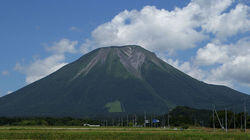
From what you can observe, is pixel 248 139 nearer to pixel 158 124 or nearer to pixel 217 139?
pixel 217 139

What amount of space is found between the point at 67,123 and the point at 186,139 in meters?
119

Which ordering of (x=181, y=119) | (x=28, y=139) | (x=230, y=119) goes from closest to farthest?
(x=28, y=139) < (x=230, y=119) < (x=181, y=119)

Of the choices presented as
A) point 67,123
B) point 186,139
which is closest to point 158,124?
point 67,123

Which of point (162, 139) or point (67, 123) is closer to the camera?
point (162, 139)

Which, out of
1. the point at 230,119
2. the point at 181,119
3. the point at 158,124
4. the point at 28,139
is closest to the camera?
the point at 28,139

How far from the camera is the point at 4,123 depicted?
172625 mm

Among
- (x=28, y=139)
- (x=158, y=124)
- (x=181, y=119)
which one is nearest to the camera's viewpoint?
(x=28, y=139)

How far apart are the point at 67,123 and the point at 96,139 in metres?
117

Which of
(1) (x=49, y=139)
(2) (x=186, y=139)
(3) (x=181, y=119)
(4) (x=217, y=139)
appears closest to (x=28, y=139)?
(1) (x=49, y=139)

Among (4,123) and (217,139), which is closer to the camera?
(217,139)

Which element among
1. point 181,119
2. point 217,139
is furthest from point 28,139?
point 181,119

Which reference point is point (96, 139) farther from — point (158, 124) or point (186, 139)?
point (158, 124)

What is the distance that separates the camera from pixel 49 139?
62.2 m

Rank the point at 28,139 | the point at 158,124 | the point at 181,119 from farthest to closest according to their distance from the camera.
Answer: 1. the point at 158,124
2. the point at 181,119
3. the point at 28,139
